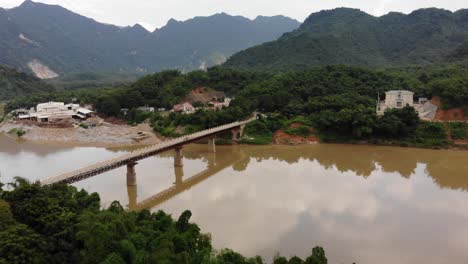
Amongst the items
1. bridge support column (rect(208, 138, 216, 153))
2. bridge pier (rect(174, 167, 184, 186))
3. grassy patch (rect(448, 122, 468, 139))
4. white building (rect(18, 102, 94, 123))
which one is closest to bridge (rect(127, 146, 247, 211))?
bridge pier (rect(174, 167, 184, 186))

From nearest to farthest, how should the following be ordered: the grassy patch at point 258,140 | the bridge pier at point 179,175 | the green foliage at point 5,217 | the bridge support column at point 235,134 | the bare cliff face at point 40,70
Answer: the green foliage at point 5,217, the bridge pier at point 179,175, the grassy patch at point 258,140, the bridge support column at point 235,134, the bare cliff face at point 40,70

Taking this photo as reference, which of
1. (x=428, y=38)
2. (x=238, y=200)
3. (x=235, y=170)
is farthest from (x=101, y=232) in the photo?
(x=428, y=38)

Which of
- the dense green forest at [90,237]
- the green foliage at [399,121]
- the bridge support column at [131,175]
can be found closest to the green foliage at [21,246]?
the dense green forest at [90,237]

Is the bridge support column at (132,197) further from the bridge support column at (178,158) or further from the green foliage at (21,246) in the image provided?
the green foliage at (21,246)

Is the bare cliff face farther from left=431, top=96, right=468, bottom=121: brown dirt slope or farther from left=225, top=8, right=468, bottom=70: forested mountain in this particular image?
left=431, top=96, right=468, bottom=121: brown dirt slope

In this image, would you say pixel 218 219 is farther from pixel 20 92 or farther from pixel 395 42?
pixel 395 42

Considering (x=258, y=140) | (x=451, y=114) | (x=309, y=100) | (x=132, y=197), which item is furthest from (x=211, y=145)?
(x=451, y=114)

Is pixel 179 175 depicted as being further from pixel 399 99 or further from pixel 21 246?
pixel 399 99
